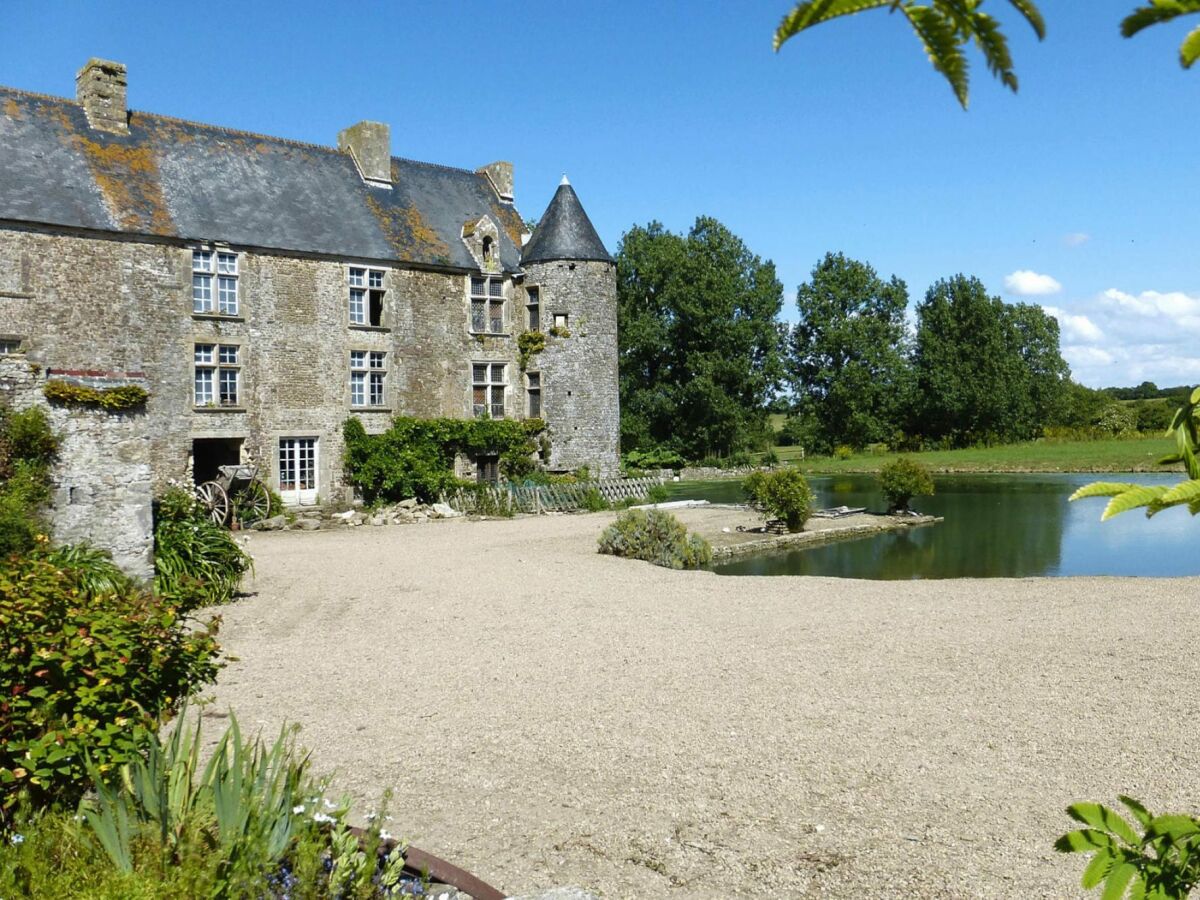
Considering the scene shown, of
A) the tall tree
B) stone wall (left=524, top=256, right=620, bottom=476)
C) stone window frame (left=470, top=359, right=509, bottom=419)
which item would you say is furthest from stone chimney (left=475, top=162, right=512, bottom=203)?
the tall tree

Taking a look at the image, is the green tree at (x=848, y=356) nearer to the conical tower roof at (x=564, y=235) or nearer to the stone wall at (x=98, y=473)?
the conical tower roof at (x=564, y=235)

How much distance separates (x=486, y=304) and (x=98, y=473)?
15.4 metres

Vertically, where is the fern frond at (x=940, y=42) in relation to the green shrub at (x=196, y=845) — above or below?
above

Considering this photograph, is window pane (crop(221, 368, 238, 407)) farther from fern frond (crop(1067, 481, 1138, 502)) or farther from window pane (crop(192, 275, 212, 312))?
fern frond (crop(1067, 481, 1138, 502))

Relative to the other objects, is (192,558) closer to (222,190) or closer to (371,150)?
(222,190)

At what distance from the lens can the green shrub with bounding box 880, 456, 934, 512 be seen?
23266mm

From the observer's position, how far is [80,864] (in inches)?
146

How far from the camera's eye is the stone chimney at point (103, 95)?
68.6ft

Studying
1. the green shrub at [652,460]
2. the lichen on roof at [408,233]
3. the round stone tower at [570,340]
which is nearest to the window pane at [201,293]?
the lichen on roof at [408,233]

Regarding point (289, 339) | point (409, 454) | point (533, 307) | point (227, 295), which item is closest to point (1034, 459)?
point (533, 307)

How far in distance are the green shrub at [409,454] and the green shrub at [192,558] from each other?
10.2m

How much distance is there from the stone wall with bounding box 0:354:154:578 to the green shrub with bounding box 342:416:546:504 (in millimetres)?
11787

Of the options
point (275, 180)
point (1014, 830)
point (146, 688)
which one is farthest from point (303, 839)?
point (275, 180)

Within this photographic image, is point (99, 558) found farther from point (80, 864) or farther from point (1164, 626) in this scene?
point (1164, 626)
